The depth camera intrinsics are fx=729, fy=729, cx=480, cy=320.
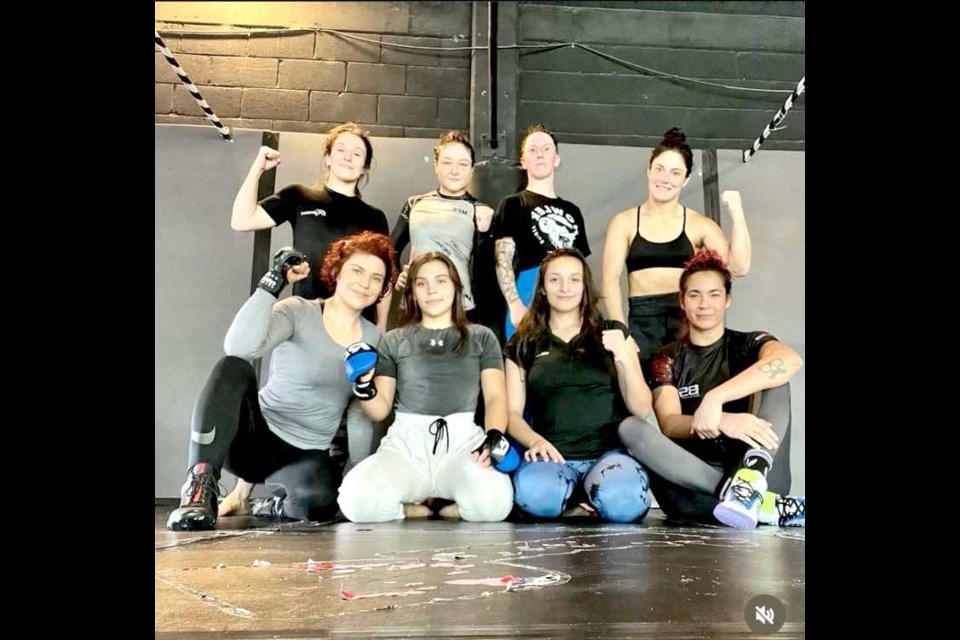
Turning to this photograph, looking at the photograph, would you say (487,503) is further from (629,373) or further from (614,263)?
(614,263)

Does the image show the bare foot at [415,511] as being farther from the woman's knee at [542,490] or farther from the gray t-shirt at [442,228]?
the gray t-shirt at [442,228]

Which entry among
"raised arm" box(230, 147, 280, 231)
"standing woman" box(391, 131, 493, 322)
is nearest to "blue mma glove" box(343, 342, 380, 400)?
"standing woman" box(391, 131, 493, 322)

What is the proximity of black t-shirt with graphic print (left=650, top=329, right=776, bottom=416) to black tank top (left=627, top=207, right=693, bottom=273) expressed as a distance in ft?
0.93

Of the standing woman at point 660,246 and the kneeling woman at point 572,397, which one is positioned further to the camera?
the standing woman at point 660,246

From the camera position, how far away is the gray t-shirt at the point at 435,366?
2.36 m

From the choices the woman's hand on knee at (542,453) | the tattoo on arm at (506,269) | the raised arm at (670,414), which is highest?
the tattoo on arm at (506,269)

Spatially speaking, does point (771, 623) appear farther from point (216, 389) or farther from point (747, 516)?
point (216, 389)

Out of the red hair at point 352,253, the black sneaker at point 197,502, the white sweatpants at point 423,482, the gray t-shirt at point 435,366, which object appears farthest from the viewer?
the red hair at point 352,253

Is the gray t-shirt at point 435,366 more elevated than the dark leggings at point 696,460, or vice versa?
the gray t-shirt at point 435,366

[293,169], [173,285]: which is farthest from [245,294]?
[293,169]

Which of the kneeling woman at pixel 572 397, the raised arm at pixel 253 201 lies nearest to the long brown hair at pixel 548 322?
the kneeling woman at pixel 572 397

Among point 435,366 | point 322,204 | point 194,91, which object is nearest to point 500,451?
point 435,366

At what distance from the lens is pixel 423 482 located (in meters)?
2.27

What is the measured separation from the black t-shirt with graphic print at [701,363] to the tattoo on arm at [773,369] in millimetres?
48
